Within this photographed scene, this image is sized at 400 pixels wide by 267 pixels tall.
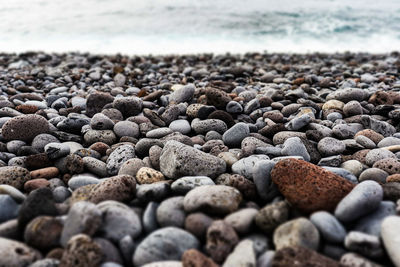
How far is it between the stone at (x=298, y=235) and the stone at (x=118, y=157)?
1.30m

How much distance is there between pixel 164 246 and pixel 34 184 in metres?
1.07

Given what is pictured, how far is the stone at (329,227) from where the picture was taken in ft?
4.50

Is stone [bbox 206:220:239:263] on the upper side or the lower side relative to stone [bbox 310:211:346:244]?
lower

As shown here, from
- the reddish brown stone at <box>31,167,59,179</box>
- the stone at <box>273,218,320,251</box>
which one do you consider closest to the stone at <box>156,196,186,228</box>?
the stone at <box>273,218,320,251</box>

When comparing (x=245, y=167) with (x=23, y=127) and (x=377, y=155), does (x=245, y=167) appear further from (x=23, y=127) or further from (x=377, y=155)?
(x=23, y=127)

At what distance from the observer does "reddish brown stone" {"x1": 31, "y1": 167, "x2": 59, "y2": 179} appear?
82.1 inches

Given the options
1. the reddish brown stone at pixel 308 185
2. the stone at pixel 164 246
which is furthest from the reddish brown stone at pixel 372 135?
the stone at pixel 164 246

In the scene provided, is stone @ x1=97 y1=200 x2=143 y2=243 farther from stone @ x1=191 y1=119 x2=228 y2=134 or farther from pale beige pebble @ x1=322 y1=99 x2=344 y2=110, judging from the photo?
pale beige pebble @ x1=322 y1=99 x2=344 y2=110

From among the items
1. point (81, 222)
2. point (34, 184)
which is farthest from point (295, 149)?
point (34, 184)

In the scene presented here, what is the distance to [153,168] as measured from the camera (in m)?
2.29

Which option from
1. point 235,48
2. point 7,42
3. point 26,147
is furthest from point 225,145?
point 7,42

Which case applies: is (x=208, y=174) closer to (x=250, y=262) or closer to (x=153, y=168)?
(x=153, y=168)

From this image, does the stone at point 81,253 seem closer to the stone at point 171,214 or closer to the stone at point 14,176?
the stone at point 171,214

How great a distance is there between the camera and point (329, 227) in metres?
1.39
